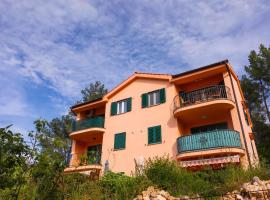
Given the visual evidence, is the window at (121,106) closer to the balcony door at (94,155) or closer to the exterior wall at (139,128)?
the exterior wall at (139,128)

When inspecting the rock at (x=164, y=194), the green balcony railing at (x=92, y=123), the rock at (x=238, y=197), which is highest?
the green balcony railing at (x=92, y=123)

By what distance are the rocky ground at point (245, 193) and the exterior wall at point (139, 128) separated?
6.68 m

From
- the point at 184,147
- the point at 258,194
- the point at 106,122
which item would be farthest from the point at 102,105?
the point at 258,194

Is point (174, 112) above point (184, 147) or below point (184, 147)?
above

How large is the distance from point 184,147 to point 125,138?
6.53 metres

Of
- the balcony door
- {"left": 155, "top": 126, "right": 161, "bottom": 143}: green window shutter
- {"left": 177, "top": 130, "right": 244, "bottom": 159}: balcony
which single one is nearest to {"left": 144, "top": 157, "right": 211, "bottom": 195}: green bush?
{"left": 177, "top": 130, "right": 244, "bottom": 159}: balcony

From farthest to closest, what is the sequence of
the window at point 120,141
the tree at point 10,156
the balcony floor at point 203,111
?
the window at point 120,141 < the balcony floor at point 203,111 < the tree at point 10,156

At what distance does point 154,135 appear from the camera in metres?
20.1

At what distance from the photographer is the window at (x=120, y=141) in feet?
71.5

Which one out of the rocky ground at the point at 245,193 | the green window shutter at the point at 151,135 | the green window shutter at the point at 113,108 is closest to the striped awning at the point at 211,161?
the rocky ground at the point at 245,193

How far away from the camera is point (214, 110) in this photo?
18.7m

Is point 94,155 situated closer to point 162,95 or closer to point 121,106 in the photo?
point 121,106

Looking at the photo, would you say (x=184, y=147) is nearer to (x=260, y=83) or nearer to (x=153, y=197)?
(x=153, y=197)

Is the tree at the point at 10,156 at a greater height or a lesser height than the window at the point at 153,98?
lesser
